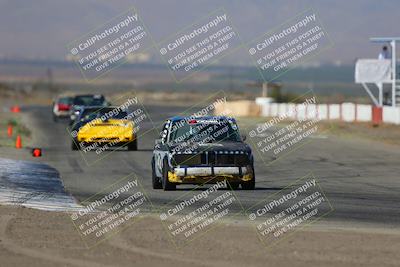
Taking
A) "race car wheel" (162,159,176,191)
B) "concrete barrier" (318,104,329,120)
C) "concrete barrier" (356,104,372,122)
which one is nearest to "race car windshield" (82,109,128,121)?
"race car wheel" (162,159,176,191)

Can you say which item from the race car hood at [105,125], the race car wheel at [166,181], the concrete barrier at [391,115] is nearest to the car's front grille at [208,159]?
the race car wheel at [166,181]

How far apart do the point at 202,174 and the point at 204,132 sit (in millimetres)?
1144

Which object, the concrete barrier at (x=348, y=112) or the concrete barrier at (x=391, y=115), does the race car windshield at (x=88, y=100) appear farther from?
the concrete barrier at (x=391, y=115)

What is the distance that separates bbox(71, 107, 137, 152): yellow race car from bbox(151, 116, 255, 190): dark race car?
12.4 metres

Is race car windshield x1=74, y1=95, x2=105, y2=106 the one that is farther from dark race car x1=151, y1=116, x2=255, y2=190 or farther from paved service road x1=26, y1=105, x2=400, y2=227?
dark race car x1=151, y1=116, x2=255, y2=190

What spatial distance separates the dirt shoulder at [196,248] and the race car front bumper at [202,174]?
17.8 feet

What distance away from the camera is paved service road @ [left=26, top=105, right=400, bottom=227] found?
16.7 m

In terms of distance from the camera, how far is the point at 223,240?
1197 cm

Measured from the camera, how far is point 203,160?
18.7 meters

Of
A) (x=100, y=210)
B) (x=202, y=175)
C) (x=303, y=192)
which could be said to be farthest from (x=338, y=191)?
(x=100, y=210)

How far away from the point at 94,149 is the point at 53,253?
21.5 meters

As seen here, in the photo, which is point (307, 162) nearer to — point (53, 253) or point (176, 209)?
point (176, 209)

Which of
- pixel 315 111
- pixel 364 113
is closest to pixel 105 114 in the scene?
pixel 364 113

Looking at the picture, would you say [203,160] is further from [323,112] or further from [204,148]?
[323,112]
